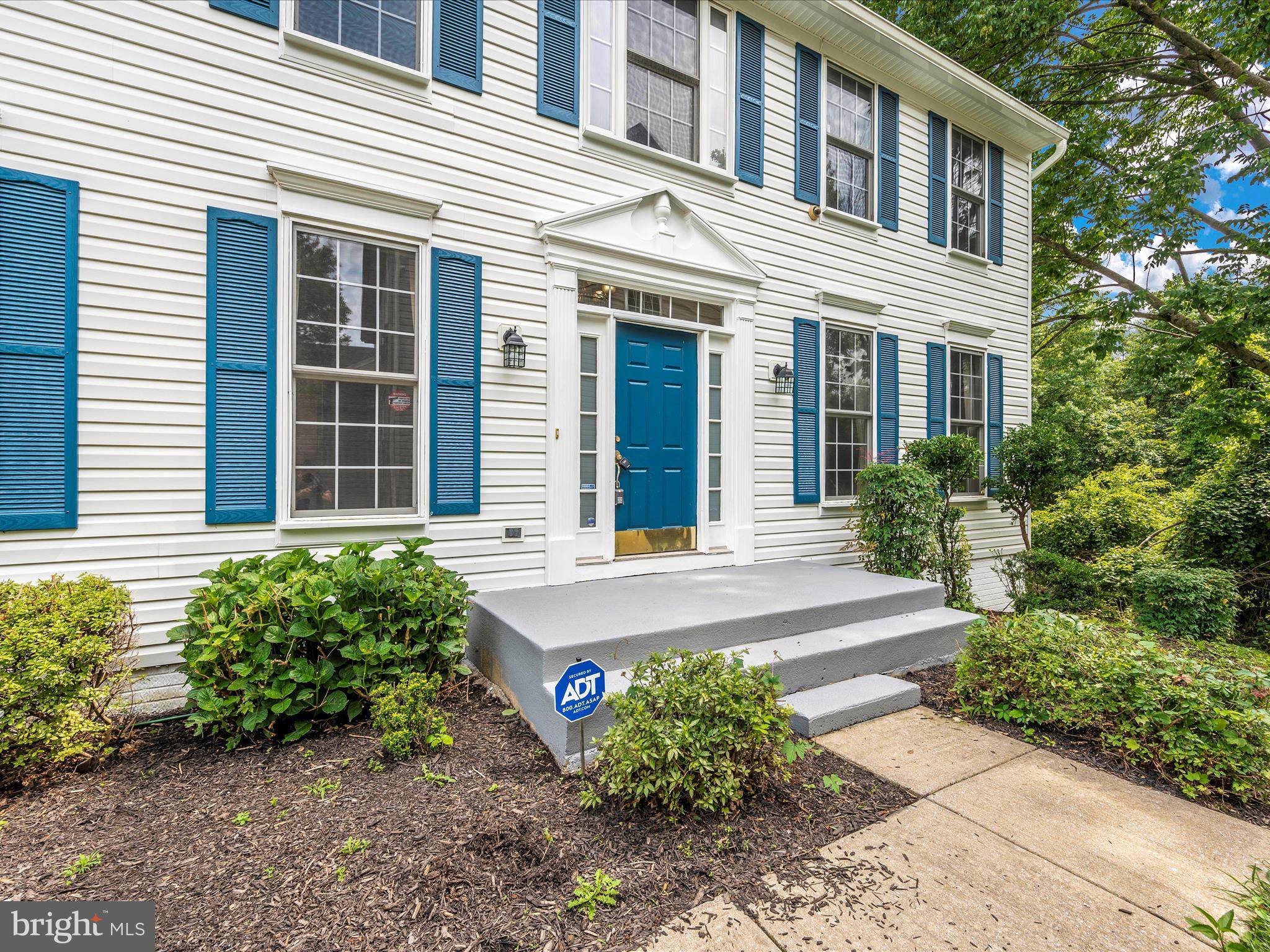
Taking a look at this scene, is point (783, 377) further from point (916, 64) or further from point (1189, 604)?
point (1189, 604)

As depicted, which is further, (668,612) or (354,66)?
(354,66)

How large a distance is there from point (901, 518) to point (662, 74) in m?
4.59

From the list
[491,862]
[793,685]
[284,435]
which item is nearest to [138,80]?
[284,435]

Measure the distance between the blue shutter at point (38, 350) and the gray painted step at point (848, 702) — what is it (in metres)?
4.05

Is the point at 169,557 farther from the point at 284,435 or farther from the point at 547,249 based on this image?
the point at 547,249

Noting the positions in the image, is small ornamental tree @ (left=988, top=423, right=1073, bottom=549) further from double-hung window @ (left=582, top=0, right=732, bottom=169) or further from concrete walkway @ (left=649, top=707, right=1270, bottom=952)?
concrete walkway @ (left=649, top=707, right=1270, bottom=952)

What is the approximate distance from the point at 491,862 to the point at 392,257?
3.63m

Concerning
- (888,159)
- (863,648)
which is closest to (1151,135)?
(888,159)

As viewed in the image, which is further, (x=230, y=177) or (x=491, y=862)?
(x=230, y=177)

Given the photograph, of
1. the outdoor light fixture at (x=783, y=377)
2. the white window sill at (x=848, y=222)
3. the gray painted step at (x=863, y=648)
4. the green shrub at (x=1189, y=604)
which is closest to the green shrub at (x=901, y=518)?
the gray painted step at (x=863, y=648)

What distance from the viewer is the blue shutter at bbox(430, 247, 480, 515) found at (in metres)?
4.11

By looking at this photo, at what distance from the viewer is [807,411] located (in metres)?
5.99

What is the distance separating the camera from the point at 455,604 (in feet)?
11.0

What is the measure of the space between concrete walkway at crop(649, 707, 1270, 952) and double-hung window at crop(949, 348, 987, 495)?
539 centimetres
